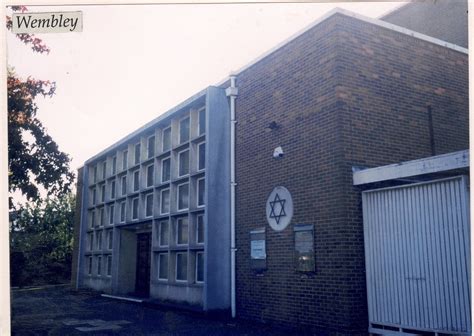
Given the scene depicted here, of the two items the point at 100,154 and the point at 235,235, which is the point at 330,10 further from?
the point at 100,154

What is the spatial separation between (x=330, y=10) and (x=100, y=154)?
1277 centimetres

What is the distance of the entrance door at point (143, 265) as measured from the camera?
15734mm

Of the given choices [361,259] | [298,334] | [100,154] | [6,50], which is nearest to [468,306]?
[361,259]

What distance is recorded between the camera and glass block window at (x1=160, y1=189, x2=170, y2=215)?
44.6ft

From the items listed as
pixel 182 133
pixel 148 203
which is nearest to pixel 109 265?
pixel 148 203

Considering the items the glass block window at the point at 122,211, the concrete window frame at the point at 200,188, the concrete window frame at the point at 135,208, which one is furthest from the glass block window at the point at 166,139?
the glass block window at the point at 122,211

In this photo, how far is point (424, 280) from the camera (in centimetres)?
704

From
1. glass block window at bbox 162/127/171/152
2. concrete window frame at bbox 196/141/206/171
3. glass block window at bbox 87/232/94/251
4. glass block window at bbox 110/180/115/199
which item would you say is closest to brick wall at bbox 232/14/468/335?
concrete window frame at bbox 196/141/206/171

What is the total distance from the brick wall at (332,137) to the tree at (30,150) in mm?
4460

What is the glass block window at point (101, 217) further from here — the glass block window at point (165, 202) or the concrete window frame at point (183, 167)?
the concrete window frame at point (183, 167)

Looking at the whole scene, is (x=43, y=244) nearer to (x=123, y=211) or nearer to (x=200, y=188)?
(x=123, y=211)

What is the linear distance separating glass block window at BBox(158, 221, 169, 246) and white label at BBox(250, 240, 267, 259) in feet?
12.9

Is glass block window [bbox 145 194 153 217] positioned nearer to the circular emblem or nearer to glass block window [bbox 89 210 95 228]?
glass block window [bbox 89 210 95 228]

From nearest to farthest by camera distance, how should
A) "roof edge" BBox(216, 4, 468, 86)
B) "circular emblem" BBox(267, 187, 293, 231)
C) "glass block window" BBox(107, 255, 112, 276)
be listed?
1. "roof edge" BBox(216, 4, 468, 86)
2. "circular emblem" BBox(267, 187, 293, 231)
3. "glass block window" BBox(107, 255, 112, 276)
